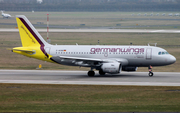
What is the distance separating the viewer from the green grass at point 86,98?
23875 millimetres

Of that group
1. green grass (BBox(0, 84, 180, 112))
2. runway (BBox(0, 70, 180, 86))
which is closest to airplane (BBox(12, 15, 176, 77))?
runway (BBox(0, 70, 180, 86))

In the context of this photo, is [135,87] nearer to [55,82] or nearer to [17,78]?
[55,82]

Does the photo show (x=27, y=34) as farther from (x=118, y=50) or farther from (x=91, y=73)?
(x=118, y=50)

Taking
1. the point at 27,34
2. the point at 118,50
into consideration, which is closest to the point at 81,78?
the point at 118,50

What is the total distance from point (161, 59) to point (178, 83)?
652 cm

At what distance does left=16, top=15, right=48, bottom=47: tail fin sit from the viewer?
45.0 meters

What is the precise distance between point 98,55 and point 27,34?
35.8 feet

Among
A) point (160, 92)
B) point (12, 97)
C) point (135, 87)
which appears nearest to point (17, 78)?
point (12, 97)

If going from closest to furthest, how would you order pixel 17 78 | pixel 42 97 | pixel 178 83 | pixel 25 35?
pixel 42 97 → pixel 178 83 → pixel 17 78 → pixel 25 35

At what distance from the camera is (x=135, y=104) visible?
2539cm

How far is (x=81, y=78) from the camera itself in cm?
4091

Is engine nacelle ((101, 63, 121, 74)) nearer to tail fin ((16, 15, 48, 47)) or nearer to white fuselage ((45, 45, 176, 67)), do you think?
white fuselage ((45, 45, 176, 67))

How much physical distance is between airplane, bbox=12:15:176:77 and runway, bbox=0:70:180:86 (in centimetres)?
152

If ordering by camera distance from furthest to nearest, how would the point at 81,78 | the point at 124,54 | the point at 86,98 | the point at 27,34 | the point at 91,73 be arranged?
the point at 27,34 < the point at 91,73 < the point at 124,54 < the point at 81,78 < the point at 86,98
